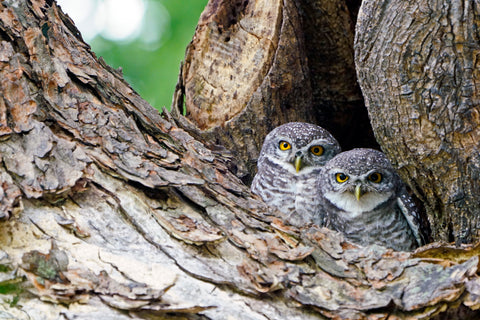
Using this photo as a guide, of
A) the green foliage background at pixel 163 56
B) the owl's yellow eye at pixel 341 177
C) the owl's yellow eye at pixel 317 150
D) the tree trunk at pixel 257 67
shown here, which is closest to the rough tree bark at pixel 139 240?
the owl's yellow eye at pixel 341 177

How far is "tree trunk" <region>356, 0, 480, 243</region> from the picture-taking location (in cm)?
266

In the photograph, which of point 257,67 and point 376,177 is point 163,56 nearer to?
point 257,67

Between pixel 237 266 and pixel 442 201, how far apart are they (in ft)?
4.15

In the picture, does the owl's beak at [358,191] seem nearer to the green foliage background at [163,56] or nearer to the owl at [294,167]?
the owl at [294,167]

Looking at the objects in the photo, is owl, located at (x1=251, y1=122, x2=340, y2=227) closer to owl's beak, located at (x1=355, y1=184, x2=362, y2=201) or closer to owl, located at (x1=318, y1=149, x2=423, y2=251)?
owl, located at (x1=318, y1=149, x2=423, y2=251)

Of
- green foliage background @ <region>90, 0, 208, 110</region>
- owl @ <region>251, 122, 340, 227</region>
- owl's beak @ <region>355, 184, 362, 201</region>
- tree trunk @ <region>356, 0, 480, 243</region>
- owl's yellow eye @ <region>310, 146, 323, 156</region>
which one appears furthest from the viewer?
green foliage background @ <region>90, 0, 208, 110</region>

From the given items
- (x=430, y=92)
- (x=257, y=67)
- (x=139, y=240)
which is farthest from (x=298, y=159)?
(x=139, y=240)

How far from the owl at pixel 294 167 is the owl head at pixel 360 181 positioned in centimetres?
21

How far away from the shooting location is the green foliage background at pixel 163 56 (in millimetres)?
5484

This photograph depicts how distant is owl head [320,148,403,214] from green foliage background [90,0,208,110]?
85.2 inches

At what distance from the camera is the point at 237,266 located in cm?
241

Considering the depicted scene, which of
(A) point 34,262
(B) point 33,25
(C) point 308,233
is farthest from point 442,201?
(B) point 33,25

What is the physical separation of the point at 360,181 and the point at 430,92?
108 cm

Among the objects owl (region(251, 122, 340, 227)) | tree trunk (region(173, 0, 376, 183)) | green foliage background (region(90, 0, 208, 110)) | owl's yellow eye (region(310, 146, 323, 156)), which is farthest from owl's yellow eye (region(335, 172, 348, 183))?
green foliage background (region(90, 0, 208, 110))
